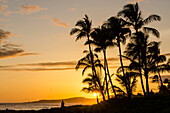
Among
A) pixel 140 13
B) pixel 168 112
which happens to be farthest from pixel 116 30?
pixel 168 112

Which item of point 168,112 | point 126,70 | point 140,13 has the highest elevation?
point 140,13

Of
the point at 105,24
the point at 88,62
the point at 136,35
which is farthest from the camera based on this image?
the point at 88,62

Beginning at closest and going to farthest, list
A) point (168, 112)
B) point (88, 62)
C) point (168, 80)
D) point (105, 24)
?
1. point (168, 112)
2. point (105, 24)
3. point (88, 62)
4. point (168, 80)

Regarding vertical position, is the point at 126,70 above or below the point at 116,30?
below

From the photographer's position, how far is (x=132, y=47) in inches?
1356

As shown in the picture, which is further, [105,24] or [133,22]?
[105,24]

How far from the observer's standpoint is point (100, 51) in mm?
38812

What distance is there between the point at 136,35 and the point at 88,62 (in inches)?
412

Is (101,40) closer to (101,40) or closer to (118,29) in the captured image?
(101,40)

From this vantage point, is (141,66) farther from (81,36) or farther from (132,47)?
(81,36)

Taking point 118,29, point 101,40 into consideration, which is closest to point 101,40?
point 101,40

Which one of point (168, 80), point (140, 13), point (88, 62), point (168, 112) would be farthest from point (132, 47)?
point (168, 80)

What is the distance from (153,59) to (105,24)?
10.2 m

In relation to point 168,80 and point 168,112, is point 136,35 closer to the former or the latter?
point 168,112
